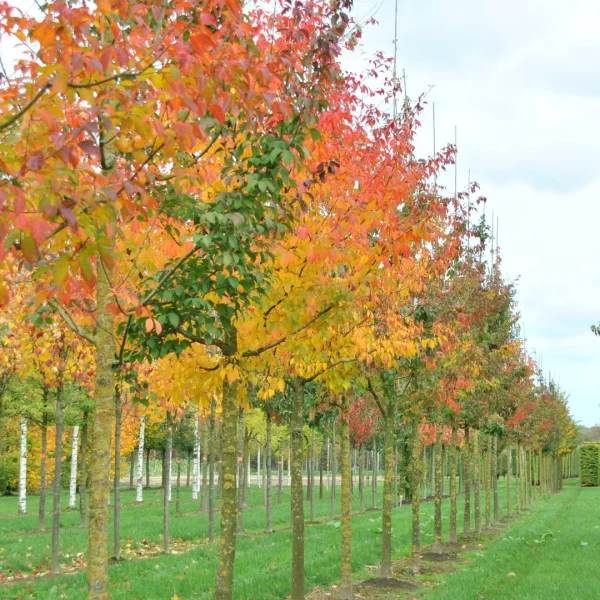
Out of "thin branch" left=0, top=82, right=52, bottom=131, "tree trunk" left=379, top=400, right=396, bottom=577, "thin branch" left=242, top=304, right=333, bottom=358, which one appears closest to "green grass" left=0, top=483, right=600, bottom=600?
"tree trunk" left=379, top=400, right=396, bottom=577

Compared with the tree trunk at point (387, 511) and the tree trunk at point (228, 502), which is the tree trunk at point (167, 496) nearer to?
the tree trunk at point (387, 511)

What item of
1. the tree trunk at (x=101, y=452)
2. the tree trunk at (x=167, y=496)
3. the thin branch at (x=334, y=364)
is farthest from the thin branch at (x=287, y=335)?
the tree trunk at (x=167, y=496)

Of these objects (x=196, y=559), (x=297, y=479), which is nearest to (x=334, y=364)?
(x=297, y=479)

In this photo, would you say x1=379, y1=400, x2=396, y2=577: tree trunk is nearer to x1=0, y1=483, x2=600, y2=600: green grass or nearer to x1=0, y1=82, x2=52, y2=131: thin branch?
x1=0, y1=483, x2=600, y2=600: green grass

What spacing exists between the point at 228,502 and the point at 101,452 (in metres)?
1.36

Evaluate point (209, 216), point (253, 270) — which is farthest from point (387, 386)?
point (209, 216)

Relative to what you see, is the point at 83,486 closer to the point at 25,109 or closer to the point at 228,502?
the point at 228,502

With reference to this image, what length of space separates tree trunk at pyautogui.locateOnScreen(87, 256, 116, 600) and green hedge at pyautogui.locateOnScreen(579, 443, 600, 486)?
252ft

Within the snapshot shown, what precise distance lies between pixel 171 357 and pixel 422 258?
614cm

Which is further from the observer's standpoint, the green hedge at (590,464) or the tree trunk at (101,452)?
the green hedge at (590,464)

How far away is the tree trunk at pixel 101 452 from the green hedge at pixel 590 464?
76799mm

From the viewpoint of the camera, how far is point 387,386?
10.8m

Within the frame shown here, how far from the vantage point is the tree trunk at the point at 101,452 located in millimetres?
4805

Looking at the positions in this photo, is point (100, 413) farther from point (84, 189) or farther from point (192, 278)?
point (84, 189)
